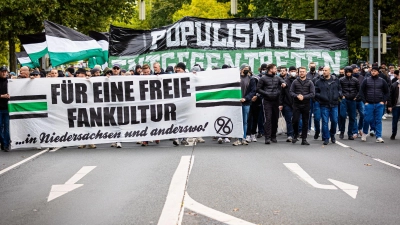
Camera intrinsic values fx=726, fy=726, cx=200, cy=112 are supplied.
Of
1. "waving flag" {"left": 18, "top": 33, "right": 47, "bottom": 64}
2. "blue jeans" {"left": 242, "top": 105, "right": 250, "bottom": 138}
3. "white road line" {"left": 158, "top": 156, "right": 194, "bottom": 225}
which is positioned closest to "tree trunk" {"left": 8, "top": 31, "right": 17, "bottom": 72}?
"waving flag" {"left": 18, "top": 33, "right": 47, "bottom": 64}

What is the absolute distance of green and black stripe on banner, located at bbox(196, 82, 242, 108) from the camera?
17.9 m

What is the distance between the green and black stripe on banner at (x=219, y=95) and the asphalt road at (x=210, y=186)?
157cm

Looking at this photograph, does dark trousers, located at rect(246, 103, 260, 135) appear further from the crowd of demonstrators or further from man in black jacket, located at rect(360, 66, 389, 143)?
man in black jacket, located at rect(360, 66, 389, 143)

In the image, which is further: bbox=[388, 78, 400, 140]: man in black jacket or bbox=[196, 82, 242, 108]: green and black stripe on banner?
bbox=[388, 78, 400, 140]: man in black jacket

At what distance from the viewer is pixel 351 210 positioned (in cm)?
866

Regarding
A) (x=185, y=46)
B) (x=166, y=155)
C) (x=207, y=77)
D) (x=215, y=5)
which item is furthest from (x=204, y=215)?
(x=215, y=5)

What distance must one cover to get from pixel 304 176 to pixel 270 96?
6.72m

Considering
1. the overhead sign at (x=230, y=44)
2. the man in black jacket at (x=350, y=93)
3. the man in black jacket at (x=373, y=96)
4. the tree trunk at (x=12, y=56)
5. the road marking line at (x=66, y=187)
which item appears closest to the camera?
the road marking line at (x=66, y=187)

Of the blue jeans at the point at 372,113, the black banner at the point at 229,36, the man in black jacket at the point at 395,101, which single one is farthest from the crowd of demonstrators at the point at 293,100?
the black banner at the point at 229,36

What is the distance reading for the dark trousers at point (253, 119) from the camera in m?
18.7

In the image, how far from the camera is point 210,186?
10.6 metres

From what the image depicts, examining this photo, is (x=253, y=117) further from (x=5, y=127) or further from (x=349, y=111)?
(x=5, y=127)

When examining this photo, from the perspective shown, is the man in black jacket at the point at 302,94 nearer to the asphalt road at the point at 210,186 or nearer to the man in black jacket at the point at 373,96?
the asphalt road at the point at 210,186

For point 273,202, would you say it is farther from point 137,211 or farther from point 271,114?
point 271,114
